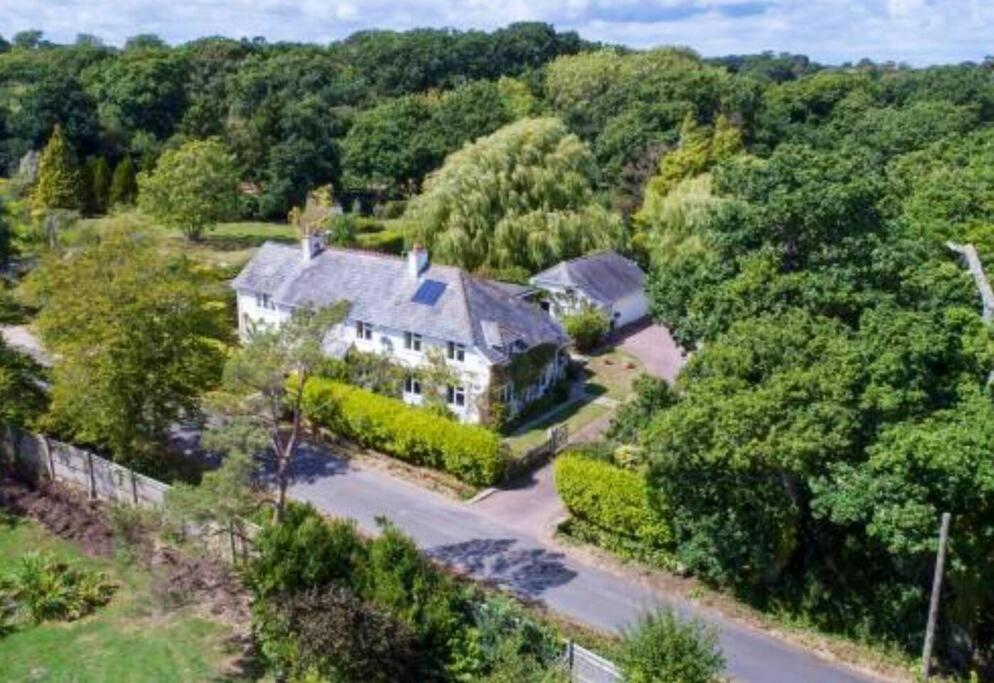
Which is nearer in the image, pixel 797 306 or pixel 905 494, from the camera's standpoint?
pixel 905 494

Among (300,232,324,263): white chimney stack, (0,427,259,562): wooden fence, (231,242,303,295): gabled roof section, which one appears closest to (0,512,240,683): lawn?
(0,427,259,562): wooden fence

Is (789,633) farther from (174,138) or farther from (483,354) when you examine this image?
(174,138)

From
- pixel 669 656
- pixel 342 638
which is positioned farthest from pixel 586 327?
pixel 669 656

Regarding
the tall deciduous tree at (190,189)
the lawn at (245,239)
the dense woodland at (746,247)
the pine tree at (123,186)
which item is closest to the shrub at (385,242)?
the lawn at (245,239)

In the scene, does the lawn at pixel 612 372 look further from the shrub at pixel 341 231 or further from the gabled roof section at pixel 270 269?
the shrub at pixel 341 231

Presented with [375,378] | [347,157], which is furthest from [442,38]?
[375,378]

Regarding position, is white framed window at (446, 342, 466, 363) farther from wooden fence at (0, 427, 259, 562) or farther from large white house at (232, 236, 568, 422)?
wooden fence at (0, 427, 259, 562)
